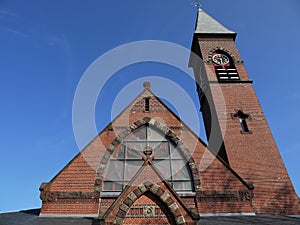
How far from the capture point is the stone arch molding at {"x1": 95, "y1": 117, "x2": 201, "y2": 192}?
10070 mm

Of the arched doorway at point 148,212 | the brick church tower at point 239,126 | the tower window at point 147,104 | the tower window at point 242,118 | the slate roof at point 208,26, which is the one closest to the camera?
the arched doorway at point 148,212

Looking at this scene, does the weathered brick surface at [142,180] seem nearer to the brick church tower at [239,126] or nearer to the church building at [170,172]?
the church building at [170,172]

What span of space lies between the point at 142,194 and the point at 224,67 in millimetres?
12654

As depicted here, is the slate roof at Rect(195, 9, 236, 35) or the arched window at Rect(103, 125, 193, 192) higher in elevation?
the slate roof at Rect(195, 9, 236, 35)

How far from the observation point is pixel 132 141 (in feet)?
37.4

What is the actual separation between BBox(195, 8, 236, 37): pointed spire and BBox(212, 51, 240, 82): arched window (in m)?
2.77

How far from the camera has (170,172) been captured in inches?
412

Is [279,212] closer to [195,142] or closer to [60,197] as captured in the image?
[195,142]

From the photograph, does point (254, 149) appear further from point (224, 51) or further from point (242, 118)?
point (224, 51)

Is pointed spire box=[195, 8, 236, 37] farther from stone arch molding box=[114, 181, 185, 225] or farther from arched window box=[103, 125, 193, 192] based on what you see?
stone arch molding box=[114, 181, 185, 225]

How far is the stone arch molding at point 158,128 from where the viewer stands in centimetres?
1007

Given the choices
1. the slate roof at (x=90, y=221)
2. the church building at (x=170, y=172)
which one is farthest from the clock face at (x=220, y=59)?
the slate roof at (x=90, y=221)

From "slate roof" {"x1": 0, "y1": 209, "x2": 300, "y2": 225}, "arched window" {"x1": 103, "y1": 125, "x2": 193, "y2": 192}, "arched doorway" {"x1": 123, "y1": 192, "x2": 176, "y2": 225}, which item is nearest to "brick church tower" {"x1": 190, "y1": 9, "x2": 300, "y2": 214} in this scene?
"slate roof" {"x1": 0, "y1": 209, "x2": 300, "y2": 225}

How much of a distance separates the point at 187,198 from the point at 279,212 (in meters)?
4.63
